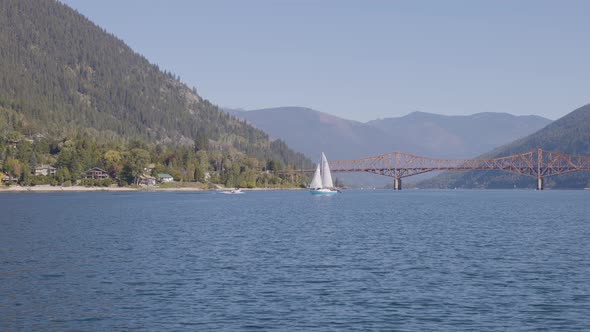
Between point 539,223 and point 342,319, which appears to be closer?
point 342,319

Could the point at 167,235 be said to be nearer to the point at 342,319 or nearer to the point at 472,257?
the point at 472,257

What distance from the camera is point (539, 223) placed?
100750 millimetres

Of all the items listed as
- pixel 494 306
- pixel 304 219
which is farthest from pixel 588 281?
pixel 304 219

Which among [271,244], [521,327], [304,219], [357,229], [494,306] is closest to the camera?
[521,327]

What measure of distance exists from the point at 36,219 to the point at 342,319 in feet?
240

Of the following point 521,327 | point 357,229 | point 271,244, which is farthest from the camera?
point 357,229

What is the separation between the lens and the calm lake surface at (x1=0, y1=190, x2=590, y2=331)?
36.2 meters

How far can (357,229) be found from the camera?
8894 cm

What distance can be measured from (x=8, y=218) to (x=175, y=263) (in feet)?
178

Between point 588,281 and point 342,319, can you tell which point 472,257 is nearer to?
point 588,281

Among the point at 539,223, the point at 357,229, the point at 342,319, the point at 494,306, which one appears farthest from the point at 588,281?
the point at 539,223

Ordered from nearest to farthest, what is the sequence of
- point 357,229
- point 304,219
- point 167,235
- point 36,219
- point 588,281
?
1. point 588,281
2. point 167,235
3. point 357,229
4. point 36,219
5. point 304,219

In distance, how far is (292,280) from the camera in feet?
155

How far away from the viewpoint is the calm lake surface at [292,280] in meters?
36.2
